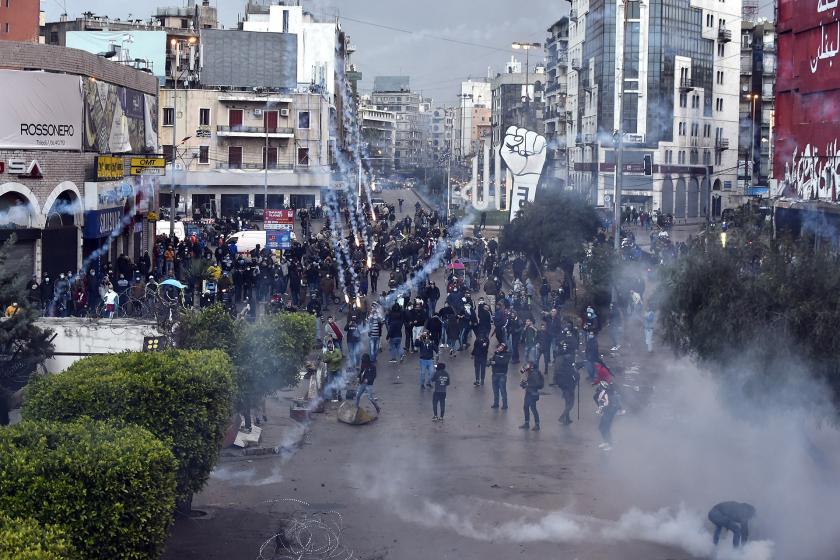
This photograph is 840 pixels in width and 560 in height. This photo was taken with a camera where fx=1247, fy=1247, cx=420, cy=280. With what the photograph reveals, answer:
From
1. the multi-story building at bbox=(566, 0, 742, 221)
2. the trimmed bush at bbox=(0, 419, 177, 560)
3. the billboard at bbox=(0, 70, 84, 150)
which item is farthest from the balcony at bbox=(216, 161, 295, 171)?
the trimmed bush at bbox=(0, 419, 177, 560)

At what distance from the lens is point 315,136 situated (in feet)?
221

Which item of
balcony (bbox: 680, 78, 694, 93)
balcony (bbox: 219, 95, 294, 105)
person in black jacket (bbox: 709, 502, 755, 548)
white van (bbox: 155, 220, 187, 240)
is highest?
balcony (bbox: 680, 78, 694, 93)

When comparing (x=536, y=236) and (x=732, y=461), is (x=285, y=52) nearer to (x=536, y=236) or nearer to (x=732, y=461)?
(x=536, y=236)

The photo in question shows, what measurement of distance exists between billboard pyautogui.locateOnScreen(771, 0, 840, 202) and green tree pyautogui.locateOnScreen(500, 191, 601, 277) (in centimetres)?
614

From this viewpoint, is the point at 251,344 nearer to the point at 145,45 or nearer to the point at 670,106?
the point at 145,45

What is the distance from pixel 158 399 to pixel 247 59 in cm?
5795

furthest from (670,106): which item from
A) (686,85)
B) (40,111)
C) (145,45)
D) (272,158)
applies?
(40,111)

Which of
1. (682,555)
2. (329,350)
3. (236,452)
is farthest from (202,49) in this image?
(682,555)

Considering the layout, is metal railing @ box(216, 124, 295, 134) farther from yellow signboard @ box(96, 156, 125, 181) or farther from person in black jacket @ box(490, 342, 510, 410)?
person in black jacket @ box(490, 342, 510, 410)

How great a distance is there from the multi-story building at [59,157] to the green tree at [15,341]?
13104 mm

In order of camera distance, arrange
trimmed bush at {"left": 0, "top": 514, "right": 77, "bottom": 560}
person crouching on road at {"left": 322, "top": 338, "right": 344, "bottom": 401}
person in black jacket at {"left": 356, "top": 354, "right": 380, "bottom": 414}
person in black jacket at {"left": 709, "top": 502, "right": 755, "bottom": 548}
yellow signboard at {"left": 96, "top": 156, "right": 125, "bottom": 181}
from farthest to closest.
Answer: yellow signboard at {"left": 96, "top": 156, "right": 125, "bottom": 181}
person crouching on road at {"left": 322, "top": 338, "right": 344, "bottom": 401}
person in black jacket at {"left": 356, "top": 354, "right": 380, "bottom": 414}
person in black jacket at {"left": 709, "top": 502, "right": 755, "bottom": 548}
trimmed bush at {"left": 0, "top": 514, "right": 77, "bottom": 560}

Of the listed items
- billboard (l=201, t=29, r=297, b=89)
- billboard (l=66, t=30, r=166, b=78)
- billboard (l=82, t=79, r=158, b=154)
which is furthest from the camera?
billboard (l=201, t=29, r=297, b=89)

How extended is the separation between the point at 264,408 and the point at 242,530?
5.18 meters

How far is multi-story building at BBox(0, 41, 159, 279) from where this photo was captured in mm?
30484
